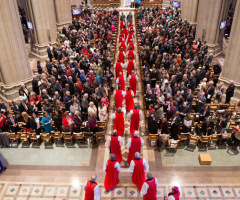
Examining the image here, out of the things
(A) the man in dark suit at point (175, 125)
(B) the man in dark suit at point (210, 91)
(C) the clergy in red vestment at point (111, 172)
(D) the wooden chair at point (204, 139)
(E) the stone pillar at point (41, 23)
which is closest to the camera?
(C) the clergy in red vestment at point (111, 172)

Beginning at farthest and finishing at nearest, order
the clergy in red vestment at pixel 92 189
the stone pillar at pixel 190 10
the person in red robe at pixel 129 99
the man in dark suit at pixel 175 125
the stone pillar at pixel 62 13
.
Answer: the stone pillar at pixel 190 10 < the stone pillar at pixel 62 13 < the person in red robe at pixel 129 99 < the man in dark suit at pixel 175 125 < the clergy in red vestment at pixel 92 189

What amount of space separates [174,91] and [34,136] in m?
6.45

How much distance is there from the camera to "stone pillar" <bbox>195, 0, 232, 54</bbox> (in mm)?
16686

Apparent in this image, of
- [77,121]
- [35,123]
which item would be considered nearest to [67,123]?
[77,121]

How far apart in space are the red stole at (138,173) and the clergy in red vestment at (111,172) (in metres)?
0.56

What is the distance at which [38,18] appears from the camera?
17.5 metres

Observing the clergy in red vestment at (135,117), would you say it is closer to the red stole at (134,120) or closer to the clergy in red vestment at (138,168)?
the red stole at (134,120)

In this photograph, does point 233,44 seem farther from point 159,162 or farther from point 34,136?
point 34,136

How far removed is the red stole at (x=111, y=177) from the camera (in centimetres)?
740

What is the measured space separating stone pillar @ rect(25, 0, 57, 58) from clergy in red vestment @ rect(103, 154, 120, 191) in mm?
13300

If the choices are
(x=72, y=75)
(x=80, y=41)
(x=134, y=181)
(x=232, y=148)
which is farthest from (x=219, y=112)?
(x=80, y=41)

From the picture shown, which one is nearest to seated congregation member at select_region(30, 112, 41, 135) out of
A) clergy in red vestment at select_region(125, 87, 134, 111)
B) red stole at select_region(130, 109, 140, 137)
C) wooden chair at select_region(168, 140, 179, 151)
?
red stole at select_region(130, 109, 140, 137)

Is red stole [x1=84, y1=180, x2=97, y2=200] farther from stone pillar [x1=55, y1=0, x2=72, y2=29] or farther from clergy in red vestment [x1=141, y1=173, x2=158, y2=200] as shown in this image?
stone pillar [x1=55, y1=0, x2=72, y2=29]

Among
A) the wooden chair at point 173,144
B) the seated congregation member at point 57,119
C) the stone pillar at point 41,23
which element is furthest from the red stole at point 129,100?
the stone pillar at point 41,23
